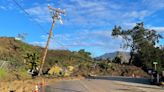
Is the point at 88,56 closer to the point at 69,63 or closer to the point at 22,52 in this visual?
the point at 69,63

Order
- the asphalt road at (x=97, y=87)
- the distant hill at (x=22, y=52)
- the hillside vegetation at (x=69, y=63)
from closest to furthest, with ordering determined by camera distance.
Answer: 1. the asphalt road at (x=97, y=87)
2. the distant hill at (x=22, y=52)
3. the hillside vegetation at (x=69, y=63)

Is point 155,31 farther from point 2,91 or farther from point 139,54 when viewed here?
point 2,91

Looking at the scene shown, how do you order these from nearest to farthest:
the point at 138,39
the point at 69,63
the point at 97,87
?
the point at 97,87, the point at 69,63, the point at 138,39

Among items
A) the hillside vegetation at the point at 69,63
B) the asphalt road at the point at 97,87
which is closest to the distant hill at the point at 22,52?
the hillside vegetation at the point at 69,63

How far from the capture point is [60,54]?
101 metres

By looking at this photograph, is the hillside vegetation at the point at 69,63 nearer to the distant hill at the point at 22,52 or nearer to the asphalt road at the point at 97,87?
the distant hill at the point at 22,52

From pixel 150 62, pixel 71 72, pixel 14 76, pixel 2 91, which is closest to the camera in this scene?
pixel 2 91

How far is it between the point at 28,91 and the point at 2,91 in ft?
9.80

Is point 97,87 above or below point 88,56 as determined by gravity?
below

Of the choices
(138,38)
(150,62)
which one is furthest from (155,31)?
(150,62)

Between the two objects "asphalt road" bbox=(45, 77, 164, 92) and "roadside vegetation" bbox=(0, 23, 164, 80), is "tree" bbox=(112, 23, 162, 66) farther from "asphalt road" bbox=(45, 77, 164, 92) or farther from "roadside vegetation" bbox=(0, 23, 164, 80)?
"asphalt road" bbox=(45, 77, 164, 92)

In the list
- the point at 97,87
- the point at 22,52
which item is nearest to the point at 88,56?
the point at 22,52

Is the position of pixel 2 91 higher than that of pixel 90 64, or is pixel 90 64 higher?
pixel 90 64

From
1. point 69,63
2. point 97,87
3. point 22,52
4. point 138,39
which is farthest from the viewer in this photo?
point 138,39
